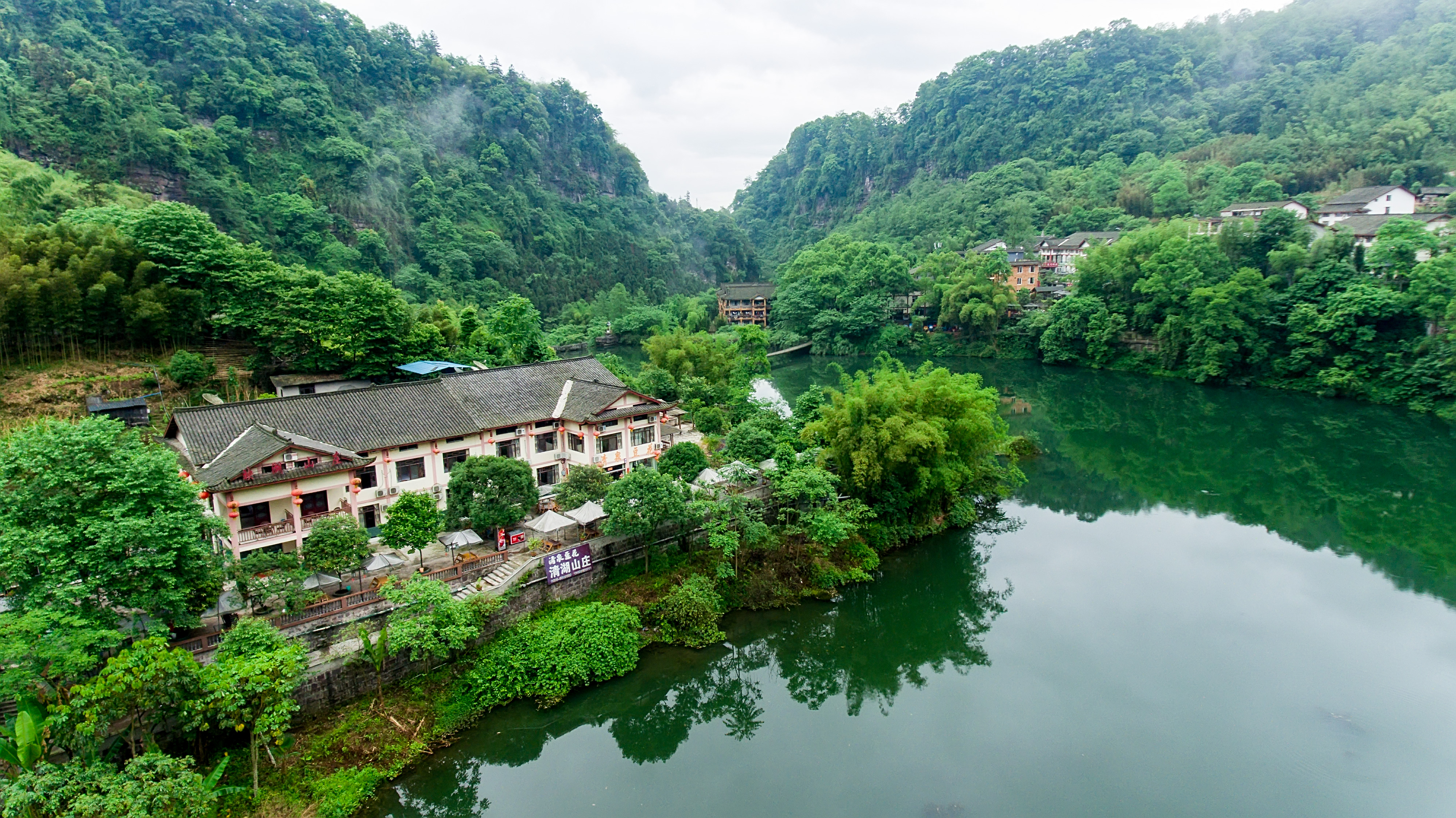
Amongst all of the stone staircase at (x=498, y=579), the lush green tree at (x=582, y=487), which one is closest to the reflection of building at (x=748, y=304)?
the lush green tree at (x=582, y=487)

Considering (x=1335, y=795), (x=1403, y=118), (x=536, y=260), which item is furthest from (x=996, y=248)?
(x=1335, y=795)

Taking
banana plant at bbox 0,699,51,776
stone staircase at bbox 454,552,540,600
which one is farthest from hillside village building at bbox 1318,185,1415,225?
banana plant at bbox 0,699,51,776

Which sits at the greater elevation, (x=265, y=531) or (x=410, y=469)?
(x=410, y=469)

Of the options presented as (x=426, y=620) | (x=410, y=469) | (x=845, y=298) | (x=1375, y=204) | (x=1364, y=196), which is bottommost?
(x=426, y=620)

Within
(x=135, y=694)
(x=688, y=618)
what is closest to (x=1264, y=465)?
(x=688, y=618)

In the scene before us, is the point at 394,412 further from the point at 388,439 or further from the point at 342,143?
the point at 342,143

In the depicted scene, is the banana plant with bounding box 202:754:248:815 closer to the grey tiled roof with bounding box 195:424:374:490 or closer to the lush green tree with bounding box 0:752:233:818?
the lush green tree with bounding box 0:752:233:818

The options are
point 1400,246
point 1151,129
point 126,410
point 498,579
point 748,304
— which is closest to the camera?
point 498,579
